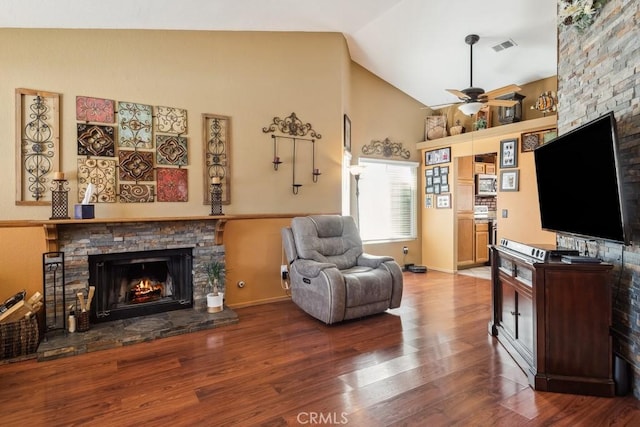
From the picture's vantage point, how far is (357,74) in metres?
5.61

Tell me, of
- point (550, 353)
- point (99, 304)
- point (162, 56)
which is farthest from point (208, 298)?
point (550, 353)

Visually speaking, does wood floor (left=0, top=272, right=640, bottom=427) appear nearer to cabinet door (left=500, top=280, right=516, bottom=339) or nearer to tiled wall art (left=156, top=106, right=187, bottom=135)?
cabinet door (left=500, top=280, right=516, bottom=339)

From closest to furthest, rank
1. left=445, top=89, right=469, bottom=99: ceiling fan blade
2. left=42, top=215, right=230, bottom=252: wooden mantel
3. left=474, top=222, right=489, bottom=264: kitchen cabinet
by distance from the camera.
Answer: left=42, top=215, right=230, bottom=252: wooden mantel
left=445, top=89, right=469, bottom=99: ceiling fan blade
left=474, top=222, right=489, bottom=264: kitchen cabinet

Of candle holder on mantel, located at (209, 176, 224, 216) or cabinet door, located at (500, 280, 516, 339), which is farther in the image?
candle holder on mantel, located at (209, 176, 224, 216)

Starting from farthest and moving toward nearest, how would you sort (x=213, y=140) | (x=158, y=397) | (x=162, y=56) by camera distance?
(x=213, y=140), (x=162, y=56), (x=158, y=397)

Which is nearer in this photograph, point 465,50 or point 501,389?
point 501,389

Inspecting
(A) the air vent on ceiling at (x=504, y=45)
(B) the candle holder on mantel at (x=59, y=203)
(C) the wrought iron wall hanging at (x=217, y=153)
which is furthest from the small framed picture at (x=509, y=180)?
(B) the candle holder on mantel at (x=59, y=203)

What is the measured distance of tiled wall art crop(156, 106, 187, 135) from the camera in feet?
11.9

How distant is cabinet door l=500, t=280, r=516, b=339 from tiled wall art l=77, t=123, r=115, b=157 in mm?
3856

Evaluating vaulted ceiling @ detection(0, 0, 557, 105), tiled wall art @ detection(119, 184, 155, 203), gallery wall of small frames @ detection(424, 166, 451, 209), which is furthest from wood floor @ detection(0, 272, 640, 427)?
gallery wall of small frames @ detection(424, 166, 451, 209)

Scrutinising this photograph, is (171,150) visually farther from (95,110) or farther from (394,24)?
(394,24)

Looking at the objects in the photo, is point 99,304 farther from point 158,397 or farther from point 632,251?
point 632,251

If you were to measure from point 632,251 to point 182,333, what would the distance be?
11.6 ft

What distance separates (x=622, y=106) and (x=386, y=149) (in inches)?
151
